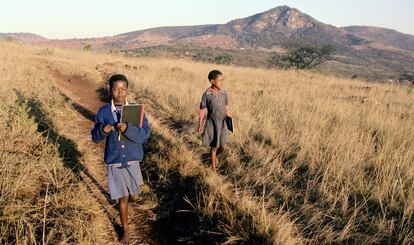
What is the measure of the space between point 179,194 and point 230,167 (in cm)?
106

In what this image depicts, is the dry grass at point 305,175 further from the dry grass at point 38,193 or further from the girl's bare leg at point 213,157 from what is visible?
the dry grass at point 38,193

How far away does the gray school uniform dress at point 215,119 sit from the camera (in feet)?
17.0

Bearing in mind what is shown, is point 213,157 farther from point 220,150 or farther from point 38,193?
point 38,193

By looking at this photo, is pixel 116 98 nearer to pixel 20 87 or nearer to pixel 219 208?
pixel 219 208

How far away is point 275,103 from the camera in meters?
9.35

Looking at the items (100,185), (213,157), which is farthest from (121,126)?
(213,157)

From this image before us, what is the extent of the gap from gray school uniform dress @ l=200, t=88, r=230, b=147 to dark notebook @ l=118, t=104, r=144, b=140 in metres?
2.12

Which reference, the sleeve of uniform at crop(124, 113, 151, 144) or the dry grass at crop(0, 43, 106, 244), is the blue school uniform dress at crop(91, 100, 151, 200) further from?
the dry grass at crop(0, 43, 106, 244)

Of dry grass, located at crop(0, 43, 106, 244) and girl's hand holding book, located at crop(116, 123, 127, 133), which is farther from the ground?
girl's hand holding book, located at crop(116, 123, 127, 133)

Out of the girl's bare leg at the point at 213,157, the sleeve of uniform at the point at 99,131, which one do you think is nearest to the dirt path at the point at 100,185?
the sleeve of uniform at the point at 99,131

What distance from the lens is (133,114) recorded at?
3.12 meters

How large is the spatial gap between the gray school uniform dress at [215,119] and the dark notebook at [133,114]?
83.5 inches

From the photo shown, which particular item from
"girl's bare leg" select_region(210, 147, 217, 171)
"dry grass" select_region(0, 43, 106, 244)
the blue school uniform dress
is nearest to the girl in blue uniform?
the blue school uniform dress

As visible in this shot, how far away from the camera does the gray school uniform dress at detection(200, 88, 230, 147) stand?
5.20 m
